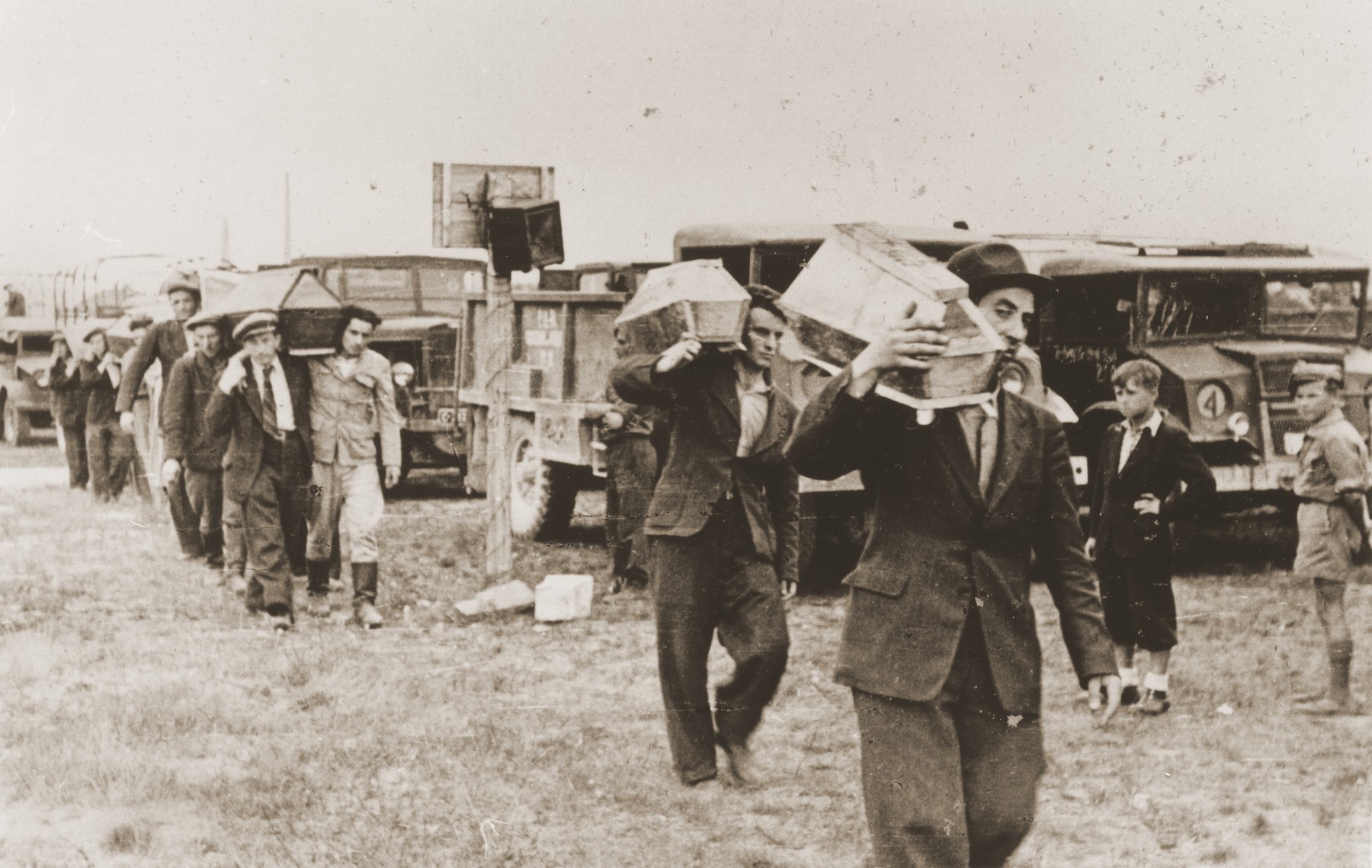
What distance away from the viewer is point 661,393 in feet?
18.9

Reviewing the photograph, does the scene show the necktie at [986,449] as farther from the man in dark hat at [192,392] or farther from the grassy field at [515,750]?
the man in dark hat at [192,392]

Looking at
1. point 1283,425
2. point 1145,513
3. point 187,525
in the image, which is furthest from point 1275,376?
point 187,525

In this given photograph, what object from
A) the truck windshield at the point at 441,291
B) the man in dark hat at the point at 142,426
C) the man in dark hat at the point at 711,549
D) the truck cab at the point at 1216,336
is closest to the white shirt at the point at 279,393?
the man in dark hat at the point at 711,549

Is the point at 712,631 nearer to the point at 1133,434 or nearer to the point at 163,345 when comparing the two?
the point at 1133,434

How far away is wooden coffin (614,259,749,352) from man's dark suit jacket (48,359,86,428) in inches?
446

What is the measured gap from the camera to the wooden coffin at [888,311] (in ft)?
10.9

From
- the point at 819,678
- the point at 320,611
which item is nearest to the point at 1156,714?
the point at 819,678

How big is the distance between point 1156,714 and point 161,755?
4583 mm

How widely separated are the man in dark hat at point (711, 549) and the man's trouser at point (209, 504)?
220 inches

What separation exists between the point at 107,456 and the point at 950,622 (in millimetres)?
12683

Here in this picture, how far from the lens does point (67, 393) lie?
1584cm

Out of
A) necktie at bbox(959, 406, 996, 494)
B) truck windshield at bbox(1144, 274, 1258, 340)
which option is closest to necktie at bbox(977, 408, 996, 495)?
necktie at bbox(959, 406, 996, 494)

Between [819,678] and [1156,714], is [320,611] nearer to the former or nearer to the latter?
[819,678]

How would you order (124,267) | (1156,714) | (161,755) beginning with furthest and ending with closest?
(124,267), (1156,714), (161,755)
